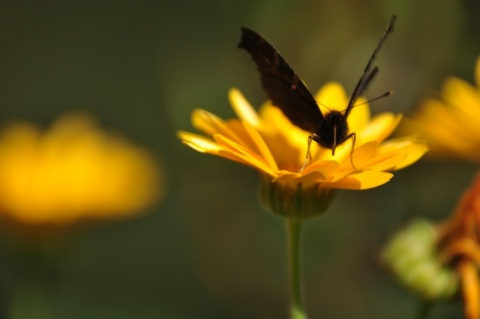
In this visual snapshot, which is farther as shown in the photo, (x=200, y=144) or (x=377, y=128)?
(x=377, y=128)

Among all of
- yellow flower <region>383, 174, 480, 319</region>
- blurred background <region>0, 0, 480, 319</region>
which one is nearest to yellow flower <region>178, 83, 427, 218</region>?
yellow flower <region>383, 174, 480, 319</region>

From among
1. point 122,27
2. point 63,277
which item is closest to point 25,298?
point 63,277

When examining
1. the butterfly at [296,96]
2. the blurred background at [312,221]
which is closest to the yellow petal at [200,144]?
the butterfly at [296,96]

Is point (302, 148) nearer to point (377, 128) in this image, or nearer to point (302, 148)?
point (302, 148)

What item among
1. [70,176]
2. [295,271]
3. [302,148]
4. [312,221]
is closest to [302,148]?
[302,148]

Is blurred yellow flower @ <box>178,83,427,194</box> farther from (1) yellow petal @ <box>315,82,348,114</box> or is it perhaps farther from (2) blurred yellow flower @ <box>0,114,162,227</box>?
(2) blurred yellow flower @ <box>0,114,162,227</box>
